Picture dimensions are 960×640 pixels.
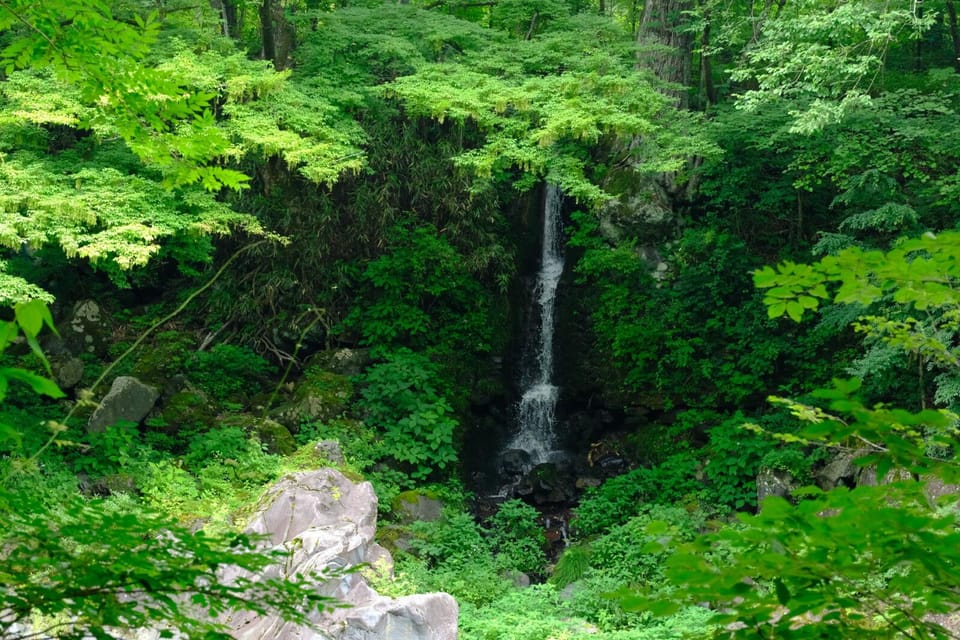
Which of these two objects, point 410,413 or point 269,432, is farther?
point 410,413

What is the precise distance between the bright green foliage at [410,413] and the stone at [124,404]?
2811 mm

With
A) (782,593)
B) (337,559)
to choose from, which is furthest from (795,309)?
(337,559)

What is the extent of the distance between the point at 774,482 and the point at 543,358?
179 inches

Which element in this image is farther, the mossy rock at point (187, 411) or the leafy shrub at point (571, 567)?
the mossy rock at point (187, 411)

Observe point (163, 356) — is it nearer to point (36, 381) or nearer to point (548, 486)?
point (548, 486)

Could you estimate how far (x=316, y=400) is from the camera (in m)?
10.4

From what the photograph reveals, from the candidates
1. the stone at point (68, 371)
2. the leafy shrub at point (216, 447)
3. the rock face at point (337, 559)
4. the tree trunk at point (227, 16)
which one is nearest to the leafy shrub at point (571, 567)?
the rock face at point (337, 559)

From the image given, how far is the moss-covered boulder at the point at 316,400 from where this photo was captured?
33.3 feet

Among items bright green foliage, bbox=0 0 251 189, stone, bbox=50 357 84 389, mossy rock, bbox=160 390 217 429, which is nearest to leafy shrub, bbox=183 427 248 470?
mossy rock, bbox=160 390 217 429

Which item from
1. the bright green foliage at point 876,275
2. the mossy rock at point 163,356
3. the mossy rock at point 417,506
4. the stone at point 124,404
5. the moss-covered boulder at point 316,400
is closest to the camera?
the bright green foliage at point 876,275

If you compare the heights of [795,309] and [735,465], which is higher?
[795,309]

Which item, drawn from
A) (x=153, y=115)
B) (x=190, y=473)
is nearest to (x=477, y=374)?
(x=190, y=473)

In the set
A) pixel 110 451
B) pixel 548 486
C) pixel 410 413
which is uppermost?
pixel 110 451

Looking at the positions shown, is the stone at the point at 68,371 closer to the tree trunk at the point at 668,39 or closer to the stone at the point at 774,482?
the stone at the point at 774,482
